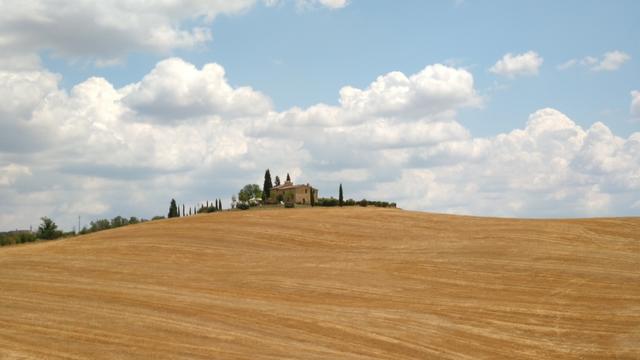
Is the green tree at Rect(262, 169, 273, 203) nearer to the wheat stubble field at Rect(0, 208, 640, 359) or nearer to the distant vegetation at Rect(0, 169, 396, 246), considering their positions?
the distant vegetation at Rect(0, 169, 396, 246)

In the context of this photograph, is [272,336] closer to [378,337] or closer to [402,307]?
[378,337]

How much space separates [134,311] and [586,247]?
2801cm

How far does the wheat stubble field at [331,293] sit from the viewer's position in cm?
2159

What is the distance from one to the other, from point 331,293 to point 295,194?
63841mm

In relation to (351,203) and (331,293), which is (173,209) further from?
(331,293)

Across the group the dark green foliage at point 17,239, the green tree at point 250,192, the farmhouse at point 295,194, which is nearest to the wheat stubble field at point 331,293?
the dark green foliage at point 17,239

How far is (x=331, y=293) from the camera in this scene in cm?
2992

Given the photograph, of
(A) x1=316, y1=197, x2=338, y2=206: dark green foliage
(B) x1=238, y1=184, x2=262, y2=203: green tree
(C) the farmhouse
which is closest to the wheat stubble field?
(A) x1=316, y1=197, x2=338, y2=206: dark green foliage

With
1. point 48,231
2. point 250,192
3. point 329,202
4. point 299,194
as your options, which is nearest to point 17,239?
point 48,231

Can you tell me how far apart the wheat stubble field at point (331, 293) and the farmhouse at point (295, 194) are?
135ft

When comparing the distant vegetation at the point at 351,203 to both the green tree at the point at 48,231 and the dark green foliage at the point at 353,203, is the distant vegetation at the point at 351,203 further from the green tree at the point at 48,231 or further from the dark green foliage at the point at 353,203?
the green tree at the point at 48,231

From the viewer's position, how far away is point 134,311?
81.8 feet

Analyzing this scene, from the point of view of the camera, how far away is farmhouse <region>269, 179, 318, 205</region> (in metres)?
91.9

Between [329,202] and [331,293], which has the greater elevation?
[329,202]
